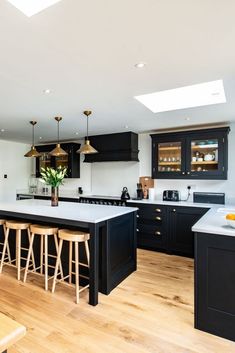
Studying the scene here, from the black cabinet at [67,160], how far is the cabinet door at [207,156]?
9.46 feet

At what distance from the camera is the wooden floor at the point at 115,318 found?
1.88 m

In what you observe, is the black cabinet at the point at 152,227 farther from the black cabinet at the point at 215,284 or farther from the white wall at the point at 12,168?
the white wall at the point at 12,168

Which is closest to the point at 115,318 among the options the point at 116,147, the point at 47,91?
the point at 47,91

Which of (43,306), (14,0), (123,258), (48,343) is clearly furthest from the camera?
(123,258)

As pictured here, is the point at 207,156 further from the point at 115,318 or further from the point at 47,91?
the point at 115,318

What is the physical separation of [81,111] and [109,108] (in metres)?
0.45

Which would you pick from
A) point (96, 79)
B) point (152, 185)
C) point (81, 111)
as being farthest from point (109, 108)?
point (152, 185)

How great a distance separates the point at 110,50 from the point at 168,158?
3066 millimetres

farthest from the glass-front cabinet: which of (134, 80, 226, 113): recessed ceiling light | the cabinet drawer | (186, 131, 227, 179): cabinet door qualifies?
(134, 80, 226, 113): recessed ceiling light

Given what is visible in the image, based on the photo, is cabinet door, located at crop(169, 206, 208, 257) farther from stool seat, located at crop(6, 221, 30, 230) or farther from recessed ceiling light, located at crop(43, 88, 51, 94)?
recessed ceiling light, located at crop(43, 88, 51, 94)

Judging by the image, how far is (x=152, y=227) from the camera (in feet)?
14.2

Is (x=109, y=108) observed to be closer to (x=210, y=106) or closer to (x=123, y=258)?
(x=210, y=106)

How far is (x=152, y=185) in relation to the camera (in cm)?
499

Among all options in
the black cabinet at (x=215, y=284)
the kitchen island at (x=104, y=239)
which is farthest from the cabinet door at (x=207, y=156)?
the black cabinet at (x=215, y=284)
